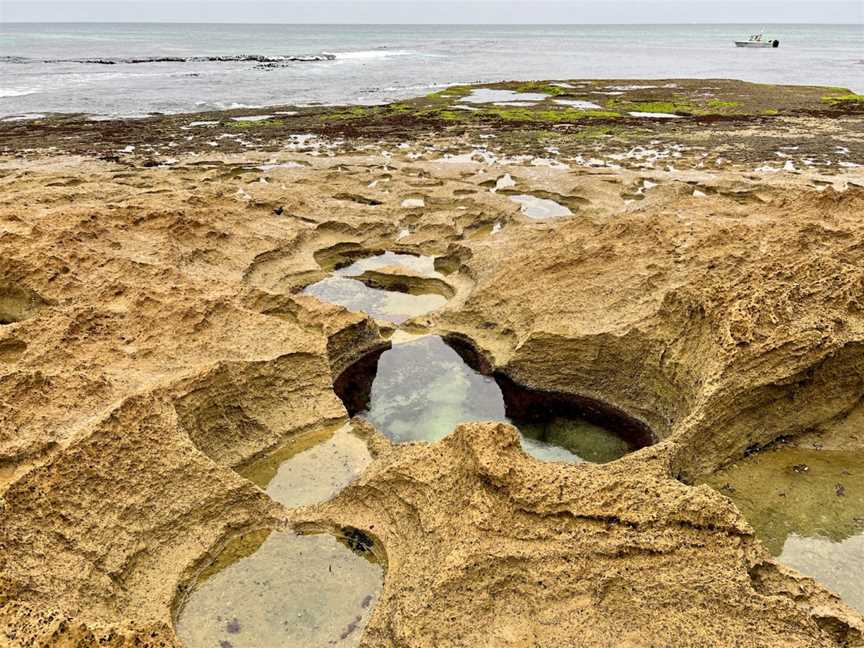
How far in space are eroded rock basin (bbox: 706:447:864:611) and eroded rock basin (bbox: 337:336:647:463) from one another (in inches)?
56.5

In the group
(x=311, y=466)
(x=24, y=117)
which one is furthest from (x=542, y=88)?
(x=311, y=466)

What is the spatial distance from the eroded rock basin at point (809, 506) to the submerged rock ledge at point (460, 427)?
11.6 inches

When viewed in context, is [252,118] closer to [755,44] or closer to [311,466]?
[311,466]

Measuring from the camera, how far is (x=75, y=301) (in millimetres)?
8961

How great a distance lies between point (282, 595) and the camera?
5.58m

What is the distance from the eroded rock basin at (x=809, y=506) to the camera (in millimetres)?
6074

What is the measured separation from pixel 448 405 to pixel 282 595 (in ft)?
13.4

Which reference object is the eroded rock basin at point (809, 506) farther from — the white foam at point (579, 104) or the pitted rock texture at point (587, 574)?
the white foam at point (579, 104)

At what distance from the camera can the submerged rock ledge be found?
15.8 ft

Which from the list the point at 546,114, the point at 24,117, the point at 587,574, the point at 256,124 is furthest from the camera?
the point at 24,117

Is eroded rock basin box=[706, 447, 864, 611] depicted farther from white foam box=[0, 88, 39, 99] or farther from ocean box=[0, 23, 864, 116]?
white foam box=[0, 88, 39, 99]

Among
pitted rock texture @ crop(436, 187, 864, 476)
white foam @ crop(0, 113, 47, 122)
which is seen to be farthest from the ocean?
pitted rock texture @ crop(436, 187, 864, 476)

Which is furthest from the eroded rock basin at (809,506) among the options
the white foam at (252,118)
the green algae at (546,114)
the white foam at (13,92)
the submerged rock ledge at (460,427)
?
the white foam at (13,92)

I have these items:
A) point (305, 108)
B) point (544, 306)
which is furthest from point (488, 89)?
point (544, 306)
